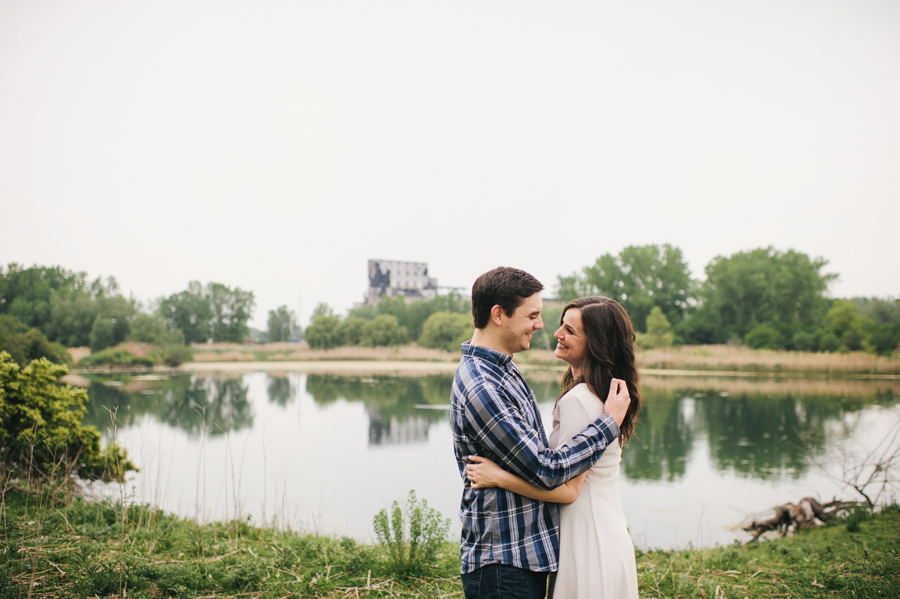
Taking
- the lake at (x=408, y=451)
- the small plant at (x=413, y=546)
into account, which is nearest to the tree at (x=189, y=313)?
the lake at (x=408, y=451)

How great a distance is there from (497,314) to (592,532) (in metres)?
0.82

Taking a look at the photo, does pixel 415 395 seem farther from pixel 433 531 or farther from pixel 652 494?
pixel 433 531

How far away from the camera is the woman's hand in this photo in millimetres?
1630

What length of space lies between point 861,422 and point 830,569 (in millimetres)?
12991

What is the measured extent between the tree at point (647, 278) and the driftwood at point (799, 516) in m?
36.8

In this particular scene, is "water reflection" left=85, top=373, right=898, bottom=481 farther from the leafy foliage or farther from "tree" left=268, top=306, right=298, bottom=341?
"tree" left=268, top=306, right=298, bottom=341

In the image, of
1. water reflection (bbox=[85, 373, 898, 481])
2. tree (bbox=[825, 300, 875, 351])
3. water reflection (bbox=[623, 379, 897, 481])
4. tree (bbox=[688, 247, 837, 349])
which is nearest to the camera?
water reflection (bbox=[623, 379, 897, 481])

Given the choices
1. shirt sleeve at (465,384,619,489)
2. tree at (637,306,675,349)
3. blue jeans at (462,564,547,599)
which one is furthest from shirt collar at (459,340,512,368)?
tree at (637,306,675,349)

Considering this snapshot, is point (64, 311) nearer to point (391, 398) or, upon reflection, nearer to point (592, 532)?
point (391, 398)

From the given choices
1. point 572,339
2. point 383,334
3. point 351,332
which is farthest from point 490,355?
point 351,332

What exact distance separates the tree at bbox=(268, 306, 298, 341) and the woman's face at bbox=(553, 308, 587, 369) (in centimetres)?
6442

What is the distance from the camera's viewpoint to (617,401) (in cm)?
182

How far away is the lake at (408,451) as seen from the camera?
6.93 meters

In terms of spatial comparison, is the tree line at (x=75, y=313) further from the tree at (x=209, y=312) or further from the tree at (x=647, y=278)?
the tree at (x=647, y=278)
